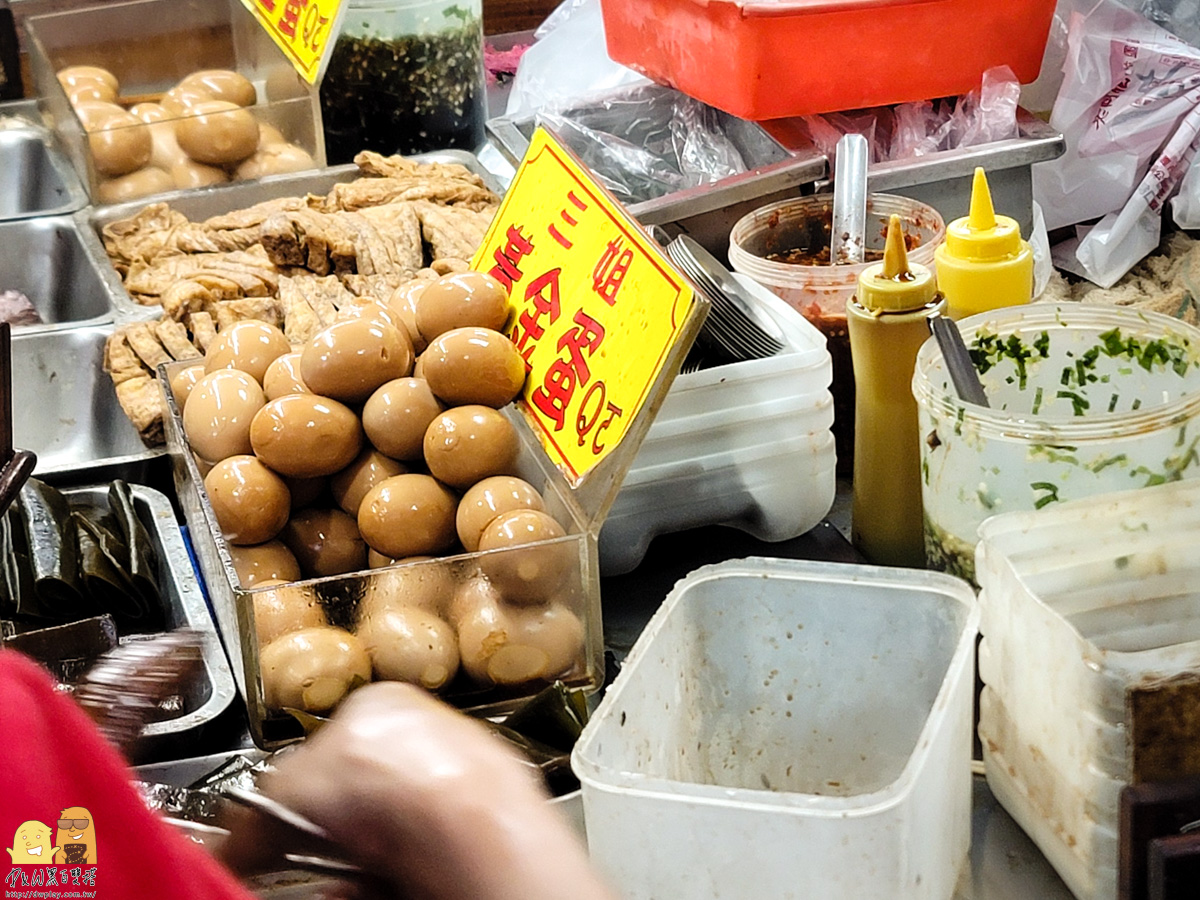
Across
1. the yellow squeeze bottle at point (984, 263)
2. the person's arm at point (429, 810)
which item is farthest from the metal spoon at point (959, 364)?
the person's arm at point (429, 810)

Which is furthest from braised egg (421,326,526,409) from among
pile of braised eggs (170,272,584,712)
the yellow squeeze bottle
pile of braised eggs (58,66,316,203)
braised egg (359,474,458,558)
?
pile of braised eggs (58,66,316,203)

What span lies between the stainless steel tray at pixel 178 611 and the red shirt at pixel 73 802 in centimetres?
70

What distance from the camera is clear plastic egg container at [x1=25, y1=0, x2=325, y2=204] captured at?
2600 millimetres

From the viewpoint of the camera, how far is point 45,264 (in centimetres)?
256

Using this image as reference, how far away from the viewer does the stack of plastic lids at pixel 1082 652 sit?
0.90 metres

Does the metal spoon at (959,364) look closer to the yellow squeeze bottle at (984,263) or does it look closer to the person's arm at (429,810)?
the yellow squeeze bottle at (984,263)

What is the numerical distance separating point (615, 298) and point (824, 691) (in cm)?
42

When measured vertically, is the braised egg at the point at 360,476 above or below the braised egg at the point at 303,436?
below

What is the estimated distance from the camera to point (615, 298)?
1284 mm

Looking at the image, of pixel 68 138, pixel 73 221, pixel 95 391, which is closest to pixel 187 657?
pixel 95 391

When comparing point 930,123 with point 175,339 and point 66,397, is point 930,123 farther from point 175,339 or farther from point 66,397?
point 66,397

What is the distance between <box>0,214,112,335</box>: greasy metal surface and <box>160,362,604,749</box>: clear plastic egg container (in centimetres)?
150

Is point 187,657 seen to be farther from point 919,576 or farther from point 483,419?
point 919,576

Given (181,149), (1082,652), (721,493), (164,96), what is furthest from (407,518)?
(164,96)
